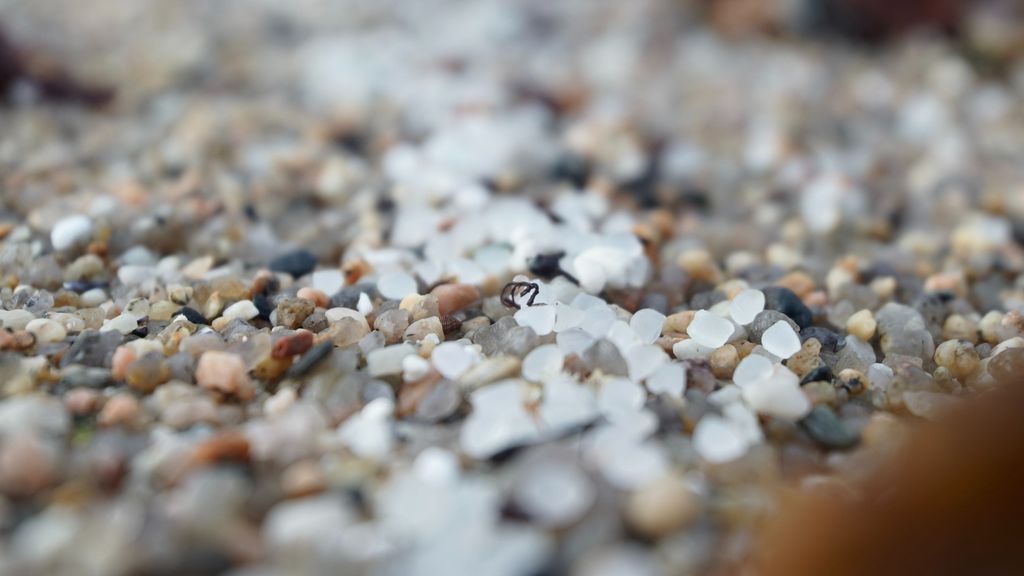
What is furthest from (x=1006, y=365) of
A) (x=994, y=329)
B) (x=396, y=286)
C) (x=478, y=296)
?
(x=396, y=286)

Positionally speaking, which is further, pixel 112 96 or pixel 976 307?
pixel 112 96

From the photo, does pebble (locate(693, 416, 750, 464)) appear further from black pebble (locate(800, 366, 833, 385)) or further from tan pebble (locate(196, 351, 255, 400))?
tan pebble (locate(196, 351, 255, 400))

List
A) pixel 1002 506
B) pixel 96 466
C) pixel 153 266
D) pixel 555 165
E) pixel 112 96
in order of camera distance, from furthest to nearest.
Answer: pixel 112 96, pixel 555 165, pixel 153 266, pixel 96 466, pixel 1002 506

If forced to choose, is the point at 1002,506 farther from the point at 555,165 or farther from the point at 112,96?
the point at 112,96

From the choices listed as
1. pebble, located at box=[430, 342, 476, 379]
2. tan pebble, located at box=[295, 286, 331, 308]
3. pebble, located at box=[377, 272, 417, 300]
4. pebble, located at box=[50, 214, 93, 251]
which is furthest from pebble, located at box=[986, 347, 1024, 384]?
pebble, located at box=[50, 214, 93, 251]

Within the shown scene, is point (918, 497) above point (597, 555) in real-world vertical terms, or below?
below

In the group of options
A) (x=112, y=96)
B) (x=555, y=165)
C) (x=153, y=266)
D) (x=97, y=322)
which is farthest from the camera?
(x=112, y=96)

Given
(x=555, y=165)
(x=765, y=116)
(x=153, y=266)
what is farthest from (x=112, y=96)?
(x=765, y=116)

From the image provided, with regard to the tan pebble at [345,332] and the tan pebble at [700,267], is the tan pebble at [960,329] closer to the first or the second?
the tan pebble at [700,267]
